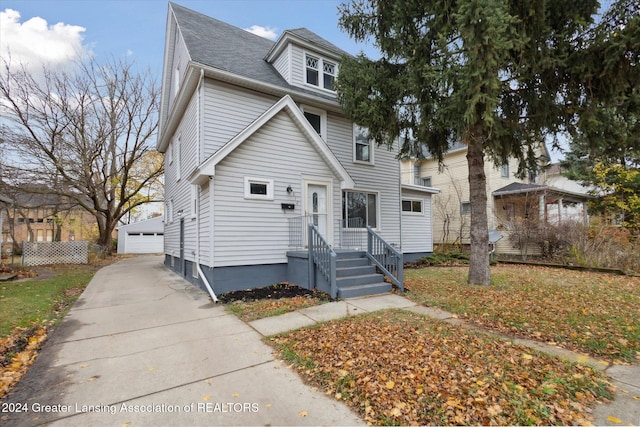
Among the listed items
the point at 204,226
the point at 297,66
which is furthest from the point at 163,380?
the point at 297,66

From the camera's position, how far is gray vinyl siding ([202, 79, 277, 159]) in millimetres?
8523

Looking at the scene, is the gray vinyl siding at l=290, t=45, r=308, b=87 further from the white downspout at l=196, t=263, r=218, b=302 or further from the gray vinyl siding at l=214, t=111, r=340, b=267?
the white downspout at l=196, t=263, r=218, b=302

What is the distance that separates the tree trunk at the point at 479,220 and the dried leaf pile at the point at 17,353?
8.74 meters

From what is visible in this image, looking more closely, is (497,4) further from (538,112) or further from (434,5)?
(538,112)

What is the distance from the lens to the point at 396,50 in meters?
7.95

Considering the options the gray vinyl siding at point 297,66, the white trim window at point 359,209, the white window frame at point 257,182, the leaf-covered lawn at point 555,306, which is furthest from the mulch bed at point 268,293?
the gray vinyl siding at point 297,66

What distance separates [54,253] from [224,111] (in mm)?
14477

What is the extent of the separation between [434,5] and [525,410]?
752cm

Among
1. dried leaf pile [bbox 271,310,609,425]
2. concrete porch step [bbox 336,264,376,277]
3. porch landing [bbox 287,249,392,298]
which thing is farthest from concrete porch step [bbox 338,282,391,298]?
dried leaf pile [bbox 271,310,609,425]

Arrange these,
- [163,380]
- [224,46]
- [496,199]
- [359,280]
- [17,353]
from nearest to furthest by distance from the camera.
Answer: [163,380]
[17,353]
[359,280]
[224,46]
[496,199]

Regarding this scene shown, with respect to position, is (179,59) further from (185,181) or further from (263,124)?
(263,124)

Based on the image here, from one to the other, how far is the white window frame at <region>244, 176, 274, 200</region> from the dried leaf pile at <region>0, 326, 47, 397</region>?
15.8 feet

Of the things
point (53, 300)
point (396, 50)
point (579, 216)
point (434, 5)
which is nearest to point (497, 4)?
point (434, 5)

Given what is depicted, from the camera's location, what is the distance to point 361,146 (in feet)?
39.3
